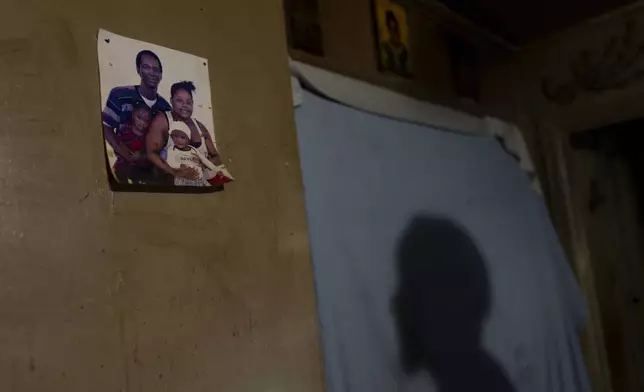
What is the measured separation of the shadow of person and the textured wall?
554mm

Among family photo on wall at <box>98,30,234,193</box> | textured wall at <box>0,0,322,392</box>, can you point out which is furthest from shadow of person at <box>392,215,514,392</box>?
family photo on wall at <box>98,30,234,193</box>

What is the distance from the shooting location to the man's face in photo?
58 centimetres

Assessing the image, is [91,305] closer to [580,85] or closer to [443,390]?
[443,390]

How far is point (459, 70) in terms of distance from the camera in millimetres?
1868

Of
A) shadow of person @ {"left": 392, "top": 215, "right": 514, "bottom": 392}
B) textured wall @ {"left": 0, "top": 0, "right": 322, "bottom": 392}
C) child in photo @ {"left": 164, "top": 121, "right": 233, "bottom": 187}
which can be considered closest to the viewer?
textured wall @ {"left": 0, "top": 0, "right": 322, "bottom": 392}

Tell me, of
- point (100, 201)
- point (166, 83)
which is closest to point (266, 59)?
point (166, 83)

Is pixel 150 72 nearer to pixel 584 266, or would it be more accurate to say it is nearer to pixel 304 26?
pixel 304 26

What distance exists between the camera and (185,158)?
60 cm

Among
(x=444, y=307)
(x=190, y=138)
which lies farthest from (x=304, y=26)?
(x=190, y=138)

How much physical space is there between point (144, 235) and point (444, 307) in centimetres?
85

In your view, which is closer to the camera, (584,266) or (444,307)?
(444,307)

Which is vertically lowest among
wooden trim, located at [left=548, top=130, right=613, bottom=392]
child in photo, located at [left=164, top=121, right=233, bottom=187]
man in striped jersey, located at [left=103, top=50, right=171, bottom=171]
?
wooden trim, located at [left=548, top=130, right=613, bottom=392]

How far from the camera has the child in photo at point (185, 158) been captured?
1.93 feet

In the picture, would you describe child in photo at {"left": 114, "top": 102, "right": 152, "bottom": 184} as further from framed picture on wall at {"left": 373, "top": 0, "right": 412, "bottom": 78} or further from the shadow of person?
framed picture on wall at {"left": 373, "top": 0, "right": 412, "bottom": 78}
